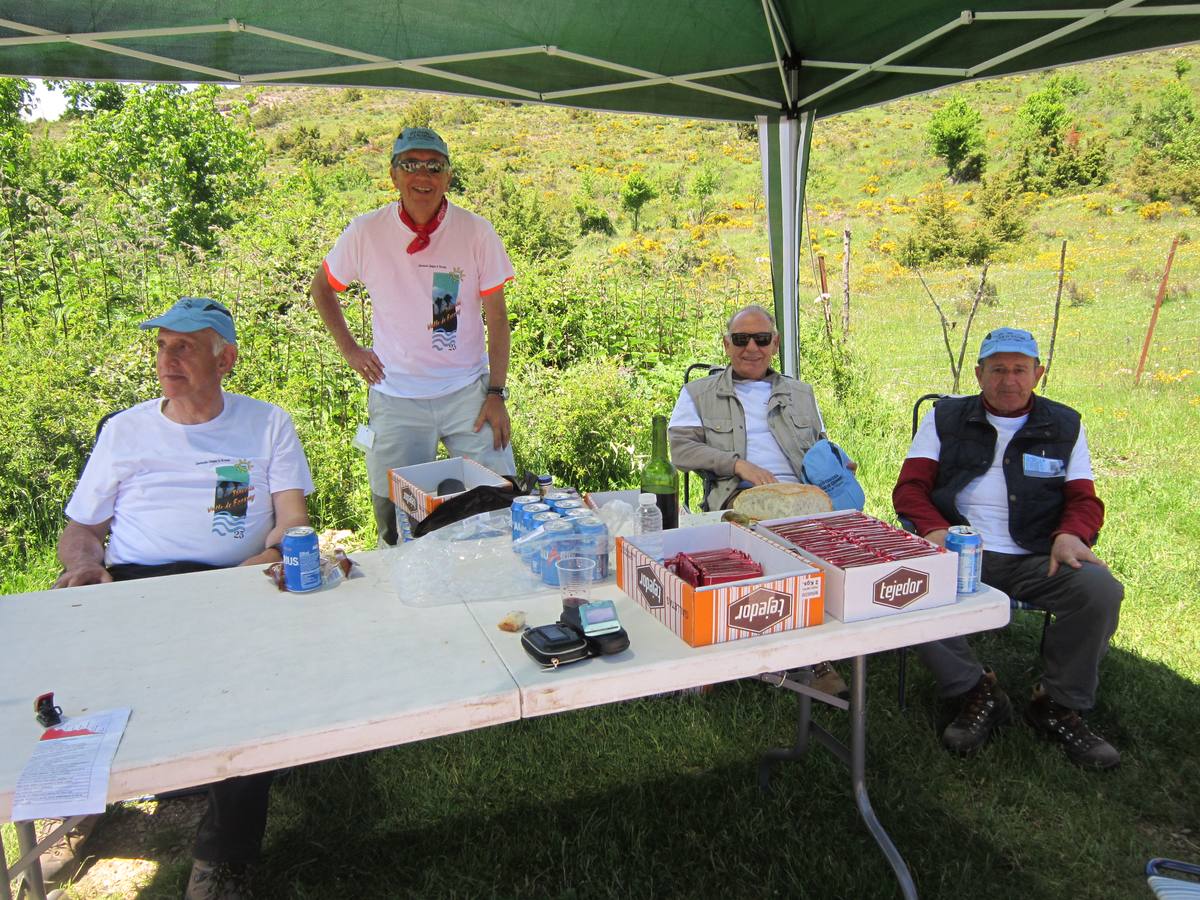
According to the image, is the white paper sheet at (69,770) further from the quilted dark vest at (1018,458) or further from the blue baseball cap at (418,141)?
the quilted dark vest at (1018,458)

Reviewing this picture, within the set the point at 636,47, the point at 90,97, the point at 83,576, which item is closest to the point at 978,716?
the point at 83,576

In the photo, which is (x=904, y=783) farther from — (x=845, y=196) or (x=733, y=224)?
(x=845, y=196)

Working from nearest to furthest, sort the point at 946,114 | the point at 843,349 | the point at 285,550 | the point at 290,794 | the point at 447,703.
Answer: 1. the point at 447,703
2. the point at 285,550
3. the point at 290,794
4. the point at 843,349
5. the point at 946,114

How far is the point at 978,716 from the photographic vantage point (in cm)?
255

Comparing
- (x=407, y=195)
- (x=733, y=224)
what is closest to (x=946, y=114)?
(x=733, y=224)

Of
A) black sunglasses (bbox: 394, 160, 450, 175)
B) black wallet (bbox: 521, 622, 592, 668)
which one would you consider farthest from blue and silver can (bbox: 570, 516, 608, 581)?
black sunglasses (bbox: 394, 160, 450, 175)

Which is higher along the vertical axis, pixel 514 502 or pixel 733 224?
pixel 733 224

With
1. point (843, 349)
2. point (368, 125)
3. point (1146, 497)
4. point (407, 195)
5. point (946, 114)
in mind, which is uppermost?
point (368, 125)

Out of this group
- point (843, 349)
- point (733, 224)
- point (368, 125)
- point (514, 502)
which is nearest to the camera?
point (514, 502)

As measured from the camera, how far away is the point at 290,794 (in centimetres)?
232

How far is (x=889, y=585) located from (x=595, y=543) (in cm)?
60

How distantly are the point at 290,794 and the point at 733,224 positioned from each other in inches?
669

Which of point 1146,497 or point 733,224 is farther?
point 733,224

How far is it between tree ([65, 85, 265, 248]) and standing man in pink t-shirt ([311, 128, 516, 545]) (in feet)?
31.5
